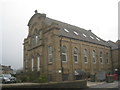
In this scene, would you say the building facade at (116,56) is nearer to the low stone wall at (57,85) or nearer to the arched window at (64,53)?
the arched window at (64,53)

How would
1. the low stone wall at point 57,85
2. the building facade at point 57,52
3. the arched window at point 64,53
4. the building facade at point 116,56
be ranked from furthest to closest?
the building facade at point 116,56
the arched window at point 64,53
the building facade at point 57,52
the low stone wall at point 57,85

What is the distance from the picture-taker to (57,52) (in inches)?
1198

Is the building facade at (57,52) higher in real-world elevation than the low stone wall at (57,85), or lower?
higher

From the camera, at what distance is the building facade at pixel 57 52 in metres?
30.8

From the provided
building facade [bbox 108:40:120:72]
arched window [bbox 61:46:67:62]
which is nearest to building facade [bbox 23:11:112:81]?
arched window [bbox 61:46:67:62]

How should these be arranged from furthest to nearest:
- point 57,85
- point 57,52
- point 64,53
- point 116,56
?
point 116,56, point 64,53, point 57,52, point 57,85

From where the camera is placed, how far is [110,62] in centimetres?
4356

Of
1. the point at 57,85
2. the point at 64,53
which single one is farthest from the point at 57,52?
the point at 57,85

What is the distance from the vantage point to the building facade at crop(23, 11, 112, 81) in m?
30.8

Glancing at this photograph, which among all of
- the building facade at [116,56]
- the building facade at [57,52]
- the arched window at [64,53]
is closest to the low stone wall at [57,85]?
the building facade at [57,52]

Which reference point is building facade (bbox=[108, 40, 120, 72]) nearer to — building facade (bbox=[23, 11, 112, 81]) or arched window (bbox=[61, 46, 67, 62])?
building facade (bbox=[23, 11, 112, 81])

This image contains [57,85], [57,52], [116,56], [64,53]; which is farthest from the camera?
[116,56]

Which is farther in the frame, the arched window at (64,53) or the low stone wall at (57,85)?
the arched window at (64,53)

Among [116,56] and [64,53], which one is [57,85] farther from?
[116,56]
